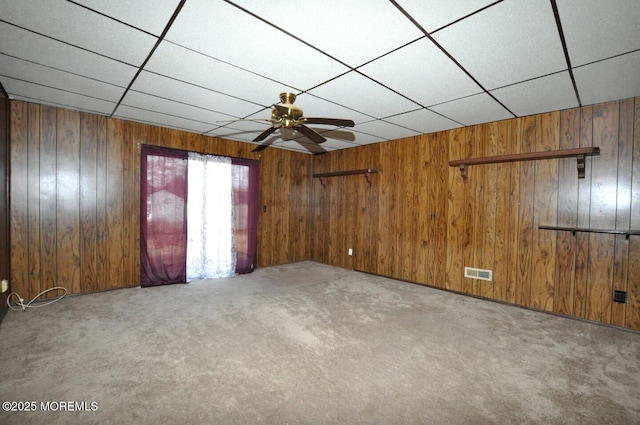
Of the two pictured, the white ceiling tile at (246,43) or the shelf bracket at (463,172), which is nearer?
the white ceiling tile at (246,43)

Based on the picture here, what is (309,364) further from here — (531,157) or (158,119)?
(158,119)

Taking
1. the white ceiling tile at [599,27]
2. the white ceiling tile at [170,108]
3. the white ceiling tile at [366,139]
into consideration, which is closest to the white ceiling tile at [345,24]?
the white ceiling tile at [599,27]

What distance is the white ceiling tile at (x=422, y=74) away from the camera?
2.00 meters

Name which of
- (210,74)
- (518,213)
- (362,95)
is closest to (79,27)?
(210,74)

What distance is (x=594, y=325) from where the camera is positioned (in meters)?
2.84

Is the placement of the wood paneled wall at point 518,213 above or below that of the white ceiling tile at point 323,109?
below

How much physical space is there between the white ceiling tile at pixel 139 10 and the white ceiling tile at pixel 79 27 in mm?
83

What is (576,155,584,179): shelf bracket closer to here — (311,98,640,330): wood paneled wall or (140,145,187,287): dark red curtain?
(311,98,640,330): wood paneled wall

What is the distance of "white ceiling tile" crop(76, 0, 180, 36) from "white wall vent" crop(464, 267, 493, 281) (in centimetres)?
416

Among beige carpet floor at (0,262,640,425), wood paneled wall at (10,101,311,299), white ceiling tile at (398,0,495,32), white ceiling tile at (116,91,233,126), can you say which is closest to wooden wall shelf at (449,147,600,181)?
beige carpet floor at (0,262,640,425)

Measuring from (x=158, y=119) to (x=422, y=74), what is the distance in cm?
A: 337

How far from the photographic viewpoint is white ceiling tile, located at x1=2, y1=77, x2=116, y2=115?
2691mm

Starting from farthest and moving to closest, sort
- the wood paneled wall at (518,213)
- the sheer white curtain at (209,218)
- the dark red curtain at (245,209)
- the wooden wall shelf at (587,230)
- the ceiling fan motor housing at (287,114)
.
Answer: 1. the dark red curtain at (245,209)
2. the sheer white curtain at (209,218)
3. the wood paneled wall at (518,213)
4. the wooden wall shelf at (587,230)
5. the ceiling fan motor housing at (287,114)

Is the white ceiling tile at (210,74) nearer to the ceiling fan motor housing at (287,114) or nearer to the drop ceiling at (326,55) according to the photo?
the drop ceiling at (326,55)
